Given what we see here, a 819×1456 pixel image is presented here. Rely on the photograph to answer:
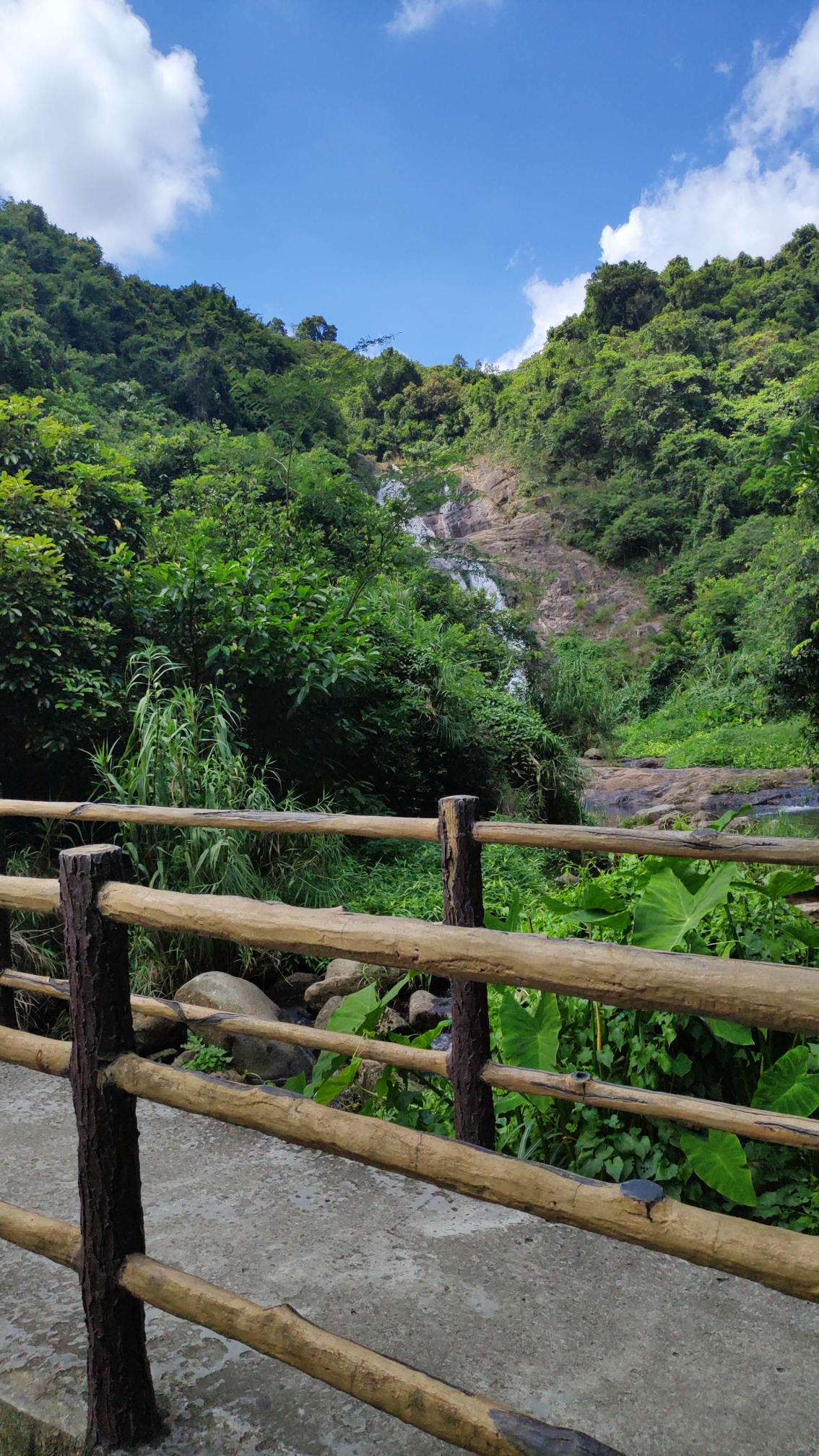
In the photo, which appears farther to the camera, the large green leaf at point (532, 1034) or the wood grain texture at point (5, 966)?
the wood grain texture at point (5, 966)

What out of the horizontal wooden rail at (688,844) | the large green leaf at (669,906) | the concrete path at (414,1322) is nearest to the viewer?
the concrete path at (414,1322)

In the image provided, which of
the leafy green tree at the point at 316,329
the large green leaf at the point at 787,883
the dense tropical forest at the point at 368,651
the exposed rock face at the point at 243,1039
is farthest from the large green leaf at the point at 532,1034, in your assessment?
the leafy green tree at the point at 316,329

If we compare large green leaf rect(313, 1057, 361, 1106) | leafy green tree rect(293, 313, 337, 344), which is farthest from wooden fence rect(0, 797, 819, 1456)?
leafy green tree rect(293, 313, 337, 344)

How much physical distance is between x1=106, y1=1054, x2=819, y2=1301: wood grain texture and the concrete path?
20.1 inches

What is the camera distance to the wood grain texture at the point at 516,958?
2.54 ft

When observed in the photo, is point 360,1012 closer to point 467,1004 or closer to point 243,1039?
point 467,1004

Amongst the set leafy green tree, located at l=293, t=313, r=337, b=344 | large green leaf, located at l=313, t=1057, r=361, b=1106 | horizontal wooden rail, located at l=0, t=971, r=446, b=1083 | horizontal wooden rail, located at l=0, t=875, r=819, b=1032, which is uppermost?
leafy green tree, located at l=293, t=313, r=337, b=344

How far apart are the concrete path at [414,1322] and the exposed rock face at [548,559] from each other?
2076 cm

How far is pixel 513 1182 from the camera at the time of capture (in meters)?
0.95

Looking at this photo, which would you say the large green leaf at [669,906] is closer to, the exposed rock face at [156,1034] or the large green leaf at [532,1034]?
the large green leaf at [532,1034]

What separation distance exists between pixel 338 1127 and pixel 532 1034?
1.14m

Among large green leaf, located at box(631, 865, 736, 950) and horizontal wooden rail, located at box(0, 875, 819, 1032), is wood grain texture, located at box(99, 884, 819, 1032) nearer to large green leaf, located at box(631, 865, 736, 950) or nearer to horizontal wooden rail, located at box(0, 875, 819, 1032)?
horizontal wooden rail, located at box(0, 875, 819, 1032)

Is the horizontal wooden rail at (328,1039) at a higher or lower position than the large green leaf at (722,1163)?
higher

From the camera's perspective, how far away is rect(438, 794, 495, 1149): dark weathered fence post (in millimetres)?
2008
